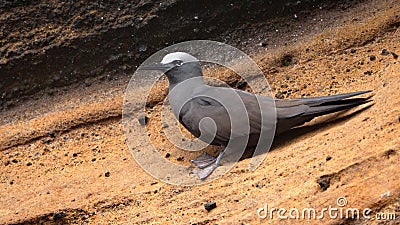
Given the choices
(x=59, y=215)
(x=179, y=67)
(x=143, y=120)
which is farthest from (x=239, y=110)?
Result: (x=59, y=215)

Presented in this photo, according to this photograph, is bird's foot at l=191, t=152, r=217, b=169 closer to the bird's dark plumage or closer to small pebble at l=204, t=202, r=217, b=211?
the bird's dark plumage

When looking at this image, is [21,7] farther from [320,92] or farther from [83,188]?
[320,92]

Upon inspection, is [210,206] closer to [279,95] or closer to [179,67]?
[179,67]

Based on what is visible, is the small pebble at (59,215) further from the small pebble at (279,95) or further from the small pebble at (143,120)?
the small pebble at (279,95)

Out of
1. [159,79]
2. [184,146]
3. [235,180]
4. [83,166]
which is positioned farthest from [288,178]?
[159,79]

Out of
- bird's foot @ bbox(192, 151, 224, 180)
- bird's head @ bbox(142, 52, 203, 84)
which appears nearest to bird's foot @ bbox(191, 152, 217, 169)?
bird's foot @ bbox(192, 151, 224, 180)

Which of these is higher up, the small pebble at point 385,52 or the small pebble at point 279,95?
the small pebble at point 385,52

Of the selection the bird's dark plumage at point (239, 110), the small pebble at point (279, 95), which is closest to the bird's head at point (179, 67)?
the bird's dark plumage at point (239, 110)

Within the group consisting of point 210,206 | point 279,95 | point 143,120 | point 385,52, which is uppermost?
point 143,120

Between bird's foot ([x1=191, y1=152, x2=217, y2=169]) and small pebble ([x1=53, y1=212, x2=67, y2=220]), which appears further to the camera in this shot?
bird's foot ([x1=191, y1=152, x2=217, y2=169])
